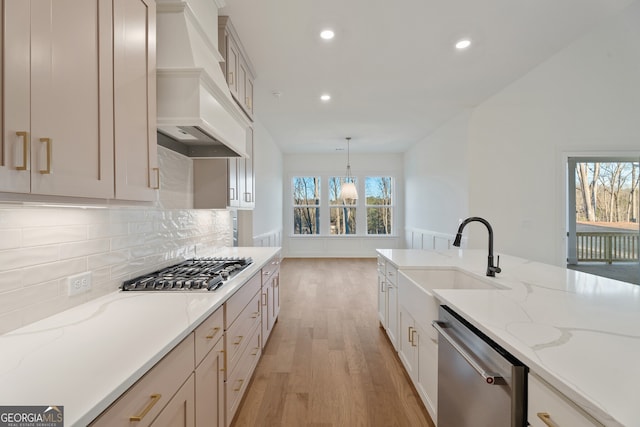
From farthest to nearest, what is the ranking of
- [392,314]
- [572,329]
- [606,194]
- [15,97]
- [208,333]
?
[606,194], [392,314], [208,333], [572,329], [15,97]

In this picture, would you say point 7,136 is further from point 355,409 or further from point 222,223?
point 222,223

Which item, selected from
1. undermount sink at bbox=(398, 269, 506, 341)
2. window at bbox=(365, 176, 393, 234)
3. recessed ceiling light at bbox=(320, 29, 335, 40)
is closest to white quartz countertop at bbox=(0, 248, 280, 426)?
undermount sink at bbox=(398, 269, 506, 341)

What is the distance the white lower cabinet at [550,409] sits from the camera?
73 cm

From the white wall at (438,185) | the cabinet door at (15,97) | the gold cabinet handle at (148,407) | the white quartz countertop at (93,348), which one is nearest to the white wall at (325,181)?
the white wall at (438,185)

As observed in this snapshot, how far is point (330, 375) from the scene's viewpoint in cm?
238

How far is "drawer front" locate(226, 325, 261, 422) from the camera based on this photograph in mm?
1681

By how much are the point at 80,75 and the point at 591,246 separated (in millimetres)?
8402

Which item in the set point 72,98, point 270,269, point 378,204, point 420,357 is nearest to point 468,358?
point 420,357

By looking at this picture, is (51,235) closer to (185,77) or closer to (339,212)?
(185,77)

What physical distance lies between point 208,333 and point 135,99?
3.53 feet

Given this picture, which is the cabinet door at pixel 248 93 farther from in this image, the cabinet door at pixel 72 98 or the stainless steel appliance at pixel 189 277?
the cabinet door at pixel 72 98

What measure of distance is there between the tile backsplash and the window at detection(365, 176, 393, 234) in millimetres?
6327

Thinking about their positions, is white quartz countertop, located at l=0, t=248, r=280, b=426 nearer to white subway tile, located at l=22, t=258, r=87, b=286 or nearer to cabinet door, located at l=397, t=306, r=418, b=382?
white subway tile, located at l=22, t=258, r=87, b=286

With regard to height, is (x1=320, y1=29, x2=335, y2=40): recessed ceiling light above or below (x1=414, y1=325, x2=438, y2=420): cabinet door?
above
